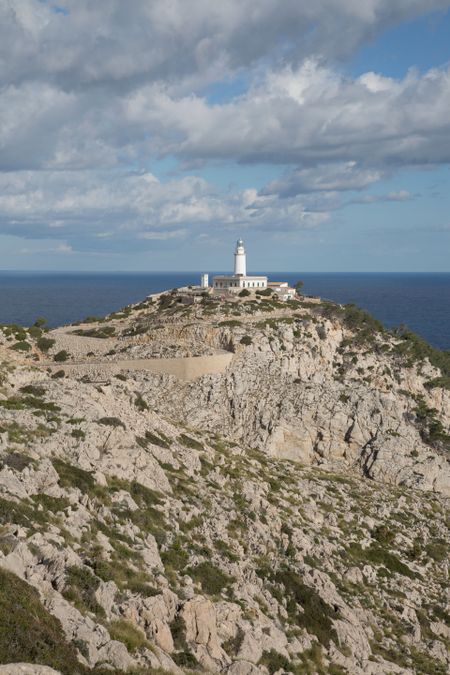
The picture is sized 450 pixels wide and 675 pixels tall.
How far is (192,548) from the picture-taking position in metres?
25.5

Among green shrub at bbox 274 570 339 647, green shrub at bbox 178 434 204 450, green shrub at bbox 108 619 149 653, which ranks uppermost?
green shrub at bbox 108 619 149 653

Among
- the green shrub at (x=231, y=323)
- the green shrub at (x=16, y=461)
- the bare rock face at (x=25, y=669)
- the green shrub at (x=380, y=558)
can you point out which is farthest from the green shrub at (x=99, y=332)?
the bare rock face at (x=25, y=669)

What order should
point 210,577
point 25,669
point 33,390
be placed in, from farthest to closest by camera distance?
point 33,390, point 210,577, point 25,669

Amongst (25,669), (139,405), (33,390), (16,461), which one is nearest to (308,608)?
(16,461)

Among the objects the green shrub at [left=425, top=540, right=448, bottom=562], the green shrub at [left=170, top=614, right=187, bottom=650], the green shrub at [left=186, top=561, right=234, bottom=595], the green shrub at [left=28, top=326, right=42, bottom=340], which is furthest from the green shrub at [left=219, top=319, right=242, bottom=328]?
the green shrub at [left=170, top=614, right=187, bottom=650]

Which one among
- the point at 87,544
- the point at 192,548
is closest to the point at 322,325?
the point at 192,548

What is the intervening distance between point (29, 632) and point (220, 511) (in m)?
17.0

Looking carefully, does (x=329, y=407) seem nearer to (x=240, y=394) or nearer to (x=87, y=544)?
(x=240, y=394)

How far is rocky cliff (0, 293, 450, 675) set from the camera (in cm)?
1845

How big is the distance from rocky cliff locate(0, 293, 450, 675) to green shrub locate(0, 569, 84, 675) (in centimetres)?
5

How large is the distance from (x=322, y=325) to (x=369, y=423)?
14427mm

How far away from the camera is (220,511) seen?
3078 cm

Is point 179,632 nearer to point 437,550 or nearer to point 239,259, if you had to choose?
point 437,550

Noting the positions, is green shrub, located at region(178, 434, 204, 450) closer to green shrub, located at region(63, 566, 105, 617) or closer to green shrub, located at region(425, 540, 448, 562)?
green shrub, located at region(425, 540, 448, 562)
